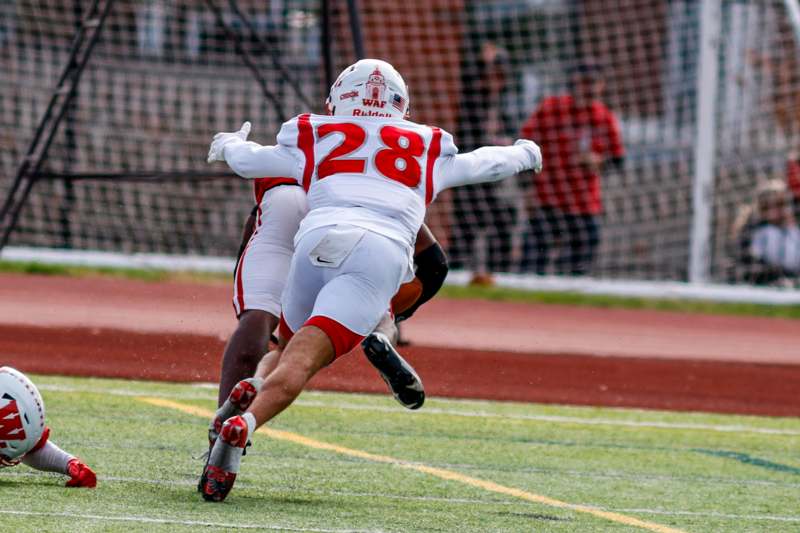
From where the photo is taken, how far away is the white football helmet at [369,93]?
6.18 m

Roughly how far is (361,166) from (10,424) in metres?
1.63

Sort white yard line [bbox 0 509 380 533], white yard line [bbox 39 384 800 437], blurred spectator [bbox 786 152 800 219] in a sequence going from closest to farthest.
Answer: white yard line [bbox 0 509 380 533]
white yard line [bbox 39 384 800 437]
blurred spectator [bbox 786 152 800 219]

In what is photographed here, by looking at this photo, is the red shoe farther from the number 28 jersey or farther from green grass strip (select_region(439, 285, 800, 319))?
green grass strip (select_region(439, 285, 800, 319))

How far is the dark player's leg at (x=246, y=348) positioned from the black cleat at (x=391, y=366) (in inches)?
22.2

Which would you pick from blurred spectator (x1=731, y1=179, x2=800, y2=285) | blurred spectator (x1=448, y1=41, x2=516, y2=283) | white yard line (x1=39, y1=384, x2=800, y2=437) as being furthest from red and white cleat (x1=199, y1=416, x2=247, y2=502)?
blurred spectator (x1=731, y1=179, x2=800, y2=285)

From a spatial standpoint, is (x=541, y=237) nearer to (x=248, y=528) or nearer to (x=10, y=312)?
(x=10, y=312)

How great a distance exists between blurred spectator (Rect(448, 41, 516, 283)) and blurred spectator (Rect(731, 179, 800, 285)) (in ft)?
8.25

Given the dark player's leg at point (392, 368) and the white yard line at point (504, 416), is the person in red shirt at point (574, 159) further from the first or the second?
the dark player's leg at point (392, 368)

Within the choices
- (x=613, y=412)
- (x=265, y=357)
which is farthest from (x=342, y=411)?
(x=265, y=357)

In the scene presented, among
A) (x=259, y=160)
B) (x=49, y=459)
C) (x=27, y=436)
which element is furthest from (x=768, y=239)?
(x=27, y=436)

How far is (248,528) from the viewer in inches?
199

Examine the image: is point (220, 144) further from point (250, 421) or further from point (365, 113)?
point (250, 421)

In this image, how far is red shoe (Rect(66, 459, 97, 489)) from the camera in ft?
18.6

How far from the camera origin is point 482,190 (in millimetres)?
17125
